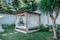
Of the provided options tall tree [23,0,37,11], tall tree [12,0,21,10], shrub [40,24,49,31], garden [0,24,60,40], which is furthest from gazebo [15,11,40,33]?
tall tree [12,0,21,10]

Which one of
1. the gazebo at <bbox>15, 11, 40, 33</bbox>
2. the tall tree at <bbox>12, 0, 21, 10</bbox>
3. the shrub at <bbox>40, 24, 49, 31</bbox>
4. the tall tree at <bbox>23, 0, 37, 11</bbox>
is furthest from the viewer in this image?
the tall tree at <bbox>12, 0, 21, 10</bbox>

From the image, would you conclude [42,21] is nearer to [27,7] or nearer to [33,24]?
[33,24]

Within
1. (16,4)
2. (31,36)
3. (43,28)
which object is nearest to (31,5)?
(16,4)

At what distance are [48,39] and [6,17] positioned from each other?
839 centimetres

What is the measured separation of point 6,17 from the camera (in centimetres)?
1527

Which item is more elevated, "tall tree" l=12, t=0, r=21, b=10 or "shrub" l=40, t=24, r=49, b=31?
"tall tree" l=12, t=0, r=21, b=10

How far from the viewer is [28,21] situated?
11016 millimetres

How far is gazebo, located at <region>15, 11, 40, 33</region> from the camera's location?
35.4 ft

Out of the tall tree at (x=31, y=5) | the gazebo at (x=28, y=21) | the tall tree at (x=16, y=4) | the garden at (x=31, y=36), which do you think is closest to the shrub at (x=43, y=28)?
the garden at (x=31, y=36)

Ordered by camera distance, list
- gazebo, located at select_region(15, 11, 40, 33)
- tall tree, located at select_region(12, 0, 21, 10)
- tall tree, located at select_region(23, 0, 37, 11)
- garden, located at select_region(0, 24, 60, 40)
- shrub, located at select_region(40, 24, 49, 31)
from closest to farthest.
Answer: garden, located at select_region(0, 24, 60, 40), gazebo, located at select_region(15, 11, 40, 33), shrub, located at select_region(40, 24, 49, 31), tall tree, located at select_region(23, 0, 37, 11), tall tree, located at select_region(12, 0, 21, 10)

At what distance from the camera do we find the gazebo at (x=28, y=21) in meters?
10.8

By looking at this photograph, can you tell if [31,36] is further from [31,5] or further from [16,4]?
[16,4]

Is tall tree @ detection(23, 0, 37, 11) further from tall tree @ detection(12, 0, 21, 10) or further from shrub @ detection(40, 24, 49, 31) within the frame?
shrub @ detection(40, 24, 49, 31)

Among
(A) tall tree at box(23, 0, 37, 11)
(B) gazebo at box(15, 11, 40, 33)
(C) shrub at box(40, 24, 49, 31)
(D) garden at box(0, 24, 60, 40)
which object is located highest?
(A) tall tree at box(23, 0, 37, 11)
